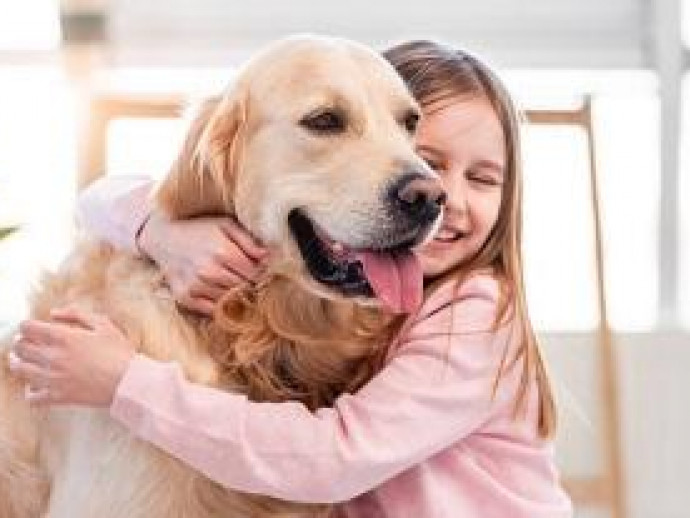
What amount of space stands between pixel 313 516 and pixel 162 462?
0.48 feet

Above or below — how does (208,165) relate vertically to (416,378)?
above

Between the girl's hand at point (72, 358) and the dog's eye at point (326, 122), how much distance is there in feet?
0.82

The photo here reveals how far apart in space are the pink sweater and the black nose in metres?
0.11

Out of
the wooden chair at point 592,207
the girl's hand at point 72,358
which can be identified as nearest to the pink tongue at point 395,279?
the girl's hand at point 72,358

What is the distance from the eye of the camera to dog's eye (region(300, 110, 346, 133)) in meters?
1.11

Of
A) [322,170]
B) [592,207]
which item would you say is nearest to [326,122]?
[322,170]

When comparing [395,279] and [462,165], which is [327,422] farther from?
[462,165]

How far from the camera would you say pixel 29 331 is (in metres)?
A: 1.13

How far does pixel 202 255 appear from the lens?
112 cm

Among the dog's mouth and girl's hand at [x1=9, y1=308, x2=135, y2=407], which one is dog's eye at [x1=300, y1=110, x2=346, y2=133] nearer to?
the dog's mouth

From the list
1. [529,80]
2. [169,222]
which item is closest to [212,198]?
[169,222]

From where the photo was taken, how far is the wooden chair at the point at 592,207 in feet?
7.23

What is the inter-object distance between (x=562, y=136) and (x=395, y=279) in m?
1.33

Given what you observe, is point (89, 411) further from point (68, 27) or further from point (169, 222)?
point (68, 27)
